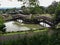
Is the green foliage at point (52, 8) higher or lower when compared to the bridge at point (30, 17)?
higher

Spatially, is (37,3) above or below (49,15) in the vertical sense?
above

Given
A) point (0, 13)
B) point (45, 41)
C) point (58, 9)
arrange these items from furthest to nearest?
point (0, 13) → point (58, 9) → point (45, 41)

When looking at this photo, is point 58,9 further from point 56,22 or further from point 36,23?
point 36,23

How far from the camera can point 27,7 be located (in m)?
11.5

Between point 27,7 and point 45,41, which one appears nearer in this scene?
point 45,41

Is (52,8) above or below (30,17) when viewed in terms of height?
above

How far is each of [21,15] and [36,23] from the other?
98 cm

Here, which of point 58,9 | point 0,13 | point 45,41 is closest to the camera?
point 45,41

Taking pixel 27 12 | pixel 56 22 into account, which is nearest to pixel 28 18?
pixel 27 12

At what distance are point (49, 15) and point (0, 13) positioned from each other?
2.68 meters

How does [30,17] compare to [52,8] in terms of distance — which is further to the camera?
[30,17]

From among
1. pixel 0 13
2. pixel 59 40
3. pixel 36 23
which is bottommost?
pixel 36 23

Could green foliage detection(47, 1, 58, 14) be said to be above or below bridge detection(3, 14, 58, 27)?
above

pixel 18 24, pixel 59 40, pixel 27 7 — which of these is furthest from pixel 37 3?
pixel 59 40
